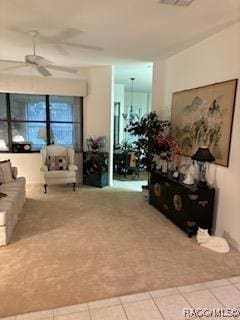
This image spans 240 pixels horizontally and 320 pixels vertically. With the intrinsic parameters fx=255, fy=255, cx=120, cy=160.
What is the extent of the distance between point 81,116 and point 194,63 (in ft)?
10.2

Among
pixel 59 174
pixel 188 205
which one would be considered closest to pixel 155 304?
pixel 188 205

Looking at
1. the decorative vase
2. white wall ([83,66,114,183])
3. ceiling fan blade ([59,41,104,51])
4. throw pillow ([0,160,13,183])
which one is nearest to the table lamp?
the decorative vase

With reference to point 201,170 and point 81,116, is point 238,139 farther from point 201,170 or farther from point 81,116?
point 81,116

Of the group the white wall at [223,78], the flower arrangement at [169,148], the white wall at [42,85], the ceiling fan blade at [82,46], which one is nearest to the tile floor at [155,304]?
the white wall at [223,78]

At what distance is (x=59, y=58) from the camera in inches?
194

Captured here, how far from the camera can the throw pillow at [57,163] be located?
5.48 meters

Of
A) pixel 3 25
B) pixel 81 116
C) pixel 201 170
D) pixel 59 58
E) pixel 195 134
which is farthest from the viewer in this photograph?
pixel 81 116

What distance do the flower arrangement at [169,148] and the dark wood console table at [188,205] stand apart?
41 centimetres

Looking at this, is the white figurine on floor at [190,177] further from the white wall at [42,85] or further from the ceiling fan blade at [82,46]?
the white wall at [42,85]

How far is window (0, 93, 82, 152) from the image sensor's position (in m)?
5.82

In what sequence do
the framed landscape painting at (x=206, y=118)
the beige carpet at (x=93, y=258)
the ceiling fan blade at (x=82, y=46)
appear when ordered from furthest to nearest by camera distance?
the ceiling fan blade at (x=82, y=46)
the framed landscape painting at (x=206, y=118)
the beige carpet at (x=93, y=258)

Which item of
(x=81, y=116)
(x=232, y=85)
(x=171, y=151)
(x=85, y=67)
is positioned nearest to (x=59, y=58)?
(x=85, y=67)

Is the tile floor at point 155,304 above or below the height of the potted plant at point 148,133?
below

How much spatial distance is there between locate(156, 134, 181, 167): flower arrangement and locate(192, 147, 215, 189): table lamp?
69 centimetres
